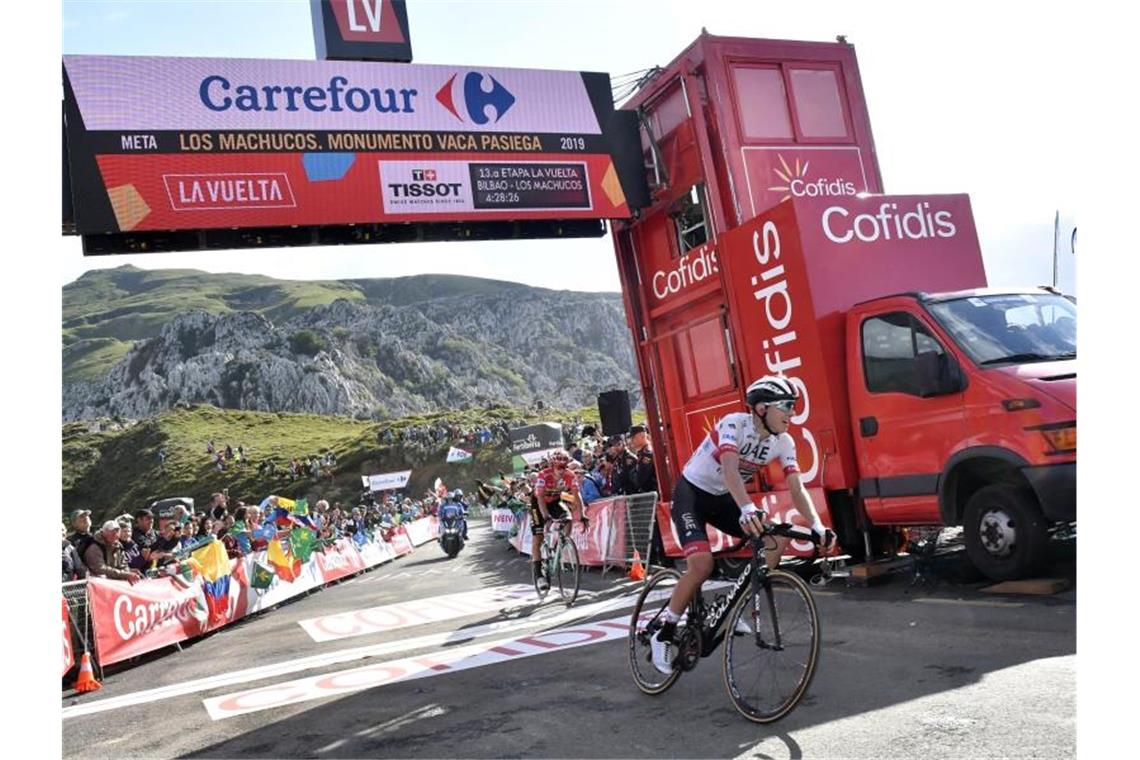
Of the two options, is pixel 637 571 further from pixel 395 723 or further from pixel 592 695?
pixel 395 723

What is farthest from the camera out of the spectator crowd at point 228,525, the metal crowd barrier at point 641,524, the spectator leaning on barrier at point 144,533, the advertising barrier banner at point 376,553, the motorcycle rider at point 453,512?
the advertising barrier banner at point 376,553

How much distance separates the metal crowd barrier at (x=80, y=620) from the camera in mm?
10578

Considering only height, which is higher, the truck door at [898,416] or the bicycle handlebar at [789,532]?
the truck door at [898,416]

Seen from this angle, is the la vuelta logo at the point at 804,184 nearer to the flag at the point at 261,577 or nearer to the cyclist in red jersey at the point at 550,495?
the cyclist in red jersey at the point at 550,495

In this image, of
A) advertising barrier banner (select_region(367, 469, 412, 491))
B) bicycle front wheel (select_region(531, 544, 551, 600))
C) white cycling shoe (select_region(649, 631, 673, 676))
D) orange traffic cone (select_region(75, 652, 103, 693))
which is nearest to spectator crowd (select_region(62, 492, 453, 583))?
orange traffic cone (select_region(75, 652, 103, 693))

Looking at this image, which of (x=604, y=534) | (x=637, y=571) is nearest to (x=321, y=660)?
(x=637, y=571)

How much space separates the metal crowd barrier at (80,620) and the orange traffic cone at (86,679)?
0.93ft

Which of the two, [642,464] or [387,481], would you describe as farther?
[387,481]

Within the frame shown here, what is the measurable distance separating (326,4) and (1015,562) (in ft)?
34.1

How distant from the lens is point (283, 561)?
19578 millimetres

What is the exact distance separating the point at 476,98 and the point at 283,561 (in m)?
10.8

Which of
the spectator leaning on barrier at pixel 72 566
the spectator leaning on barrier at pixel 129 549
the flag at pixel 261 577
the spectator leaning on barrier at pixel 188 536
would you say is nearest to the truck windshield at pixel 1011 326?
the spectator leaning on barrier at pixel 72 566

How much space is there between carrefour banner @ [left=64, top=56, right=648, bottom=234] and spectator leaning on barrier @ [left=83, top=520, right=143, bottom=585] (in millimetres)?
3800

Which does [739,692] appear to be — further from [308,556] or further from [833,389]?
[308,556]
